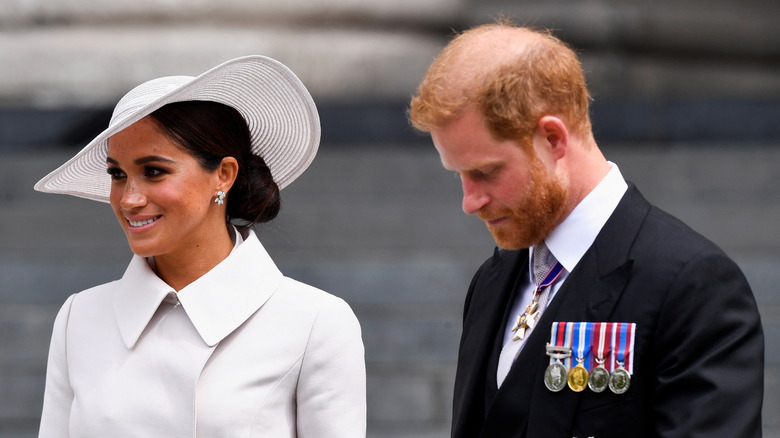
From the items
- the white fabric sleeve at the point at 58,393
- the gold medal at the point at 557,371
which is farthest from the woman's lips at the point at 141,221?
the gold medal at the point at 557,371

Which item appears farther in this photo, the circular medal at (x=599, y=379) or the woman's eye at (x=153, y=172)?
the woman's eye at (x=153, y=172)

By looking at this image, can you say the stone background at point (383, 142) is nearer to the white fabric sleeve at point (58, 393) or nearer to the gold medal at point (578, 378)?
the white fabric sleeve at point (58, 393)

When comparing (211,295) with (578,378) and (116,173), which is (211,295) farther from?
(578,378)

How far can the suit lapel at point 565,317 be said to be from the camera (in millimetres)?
2734

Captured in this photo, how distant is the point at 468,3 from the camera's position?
26.9 feet

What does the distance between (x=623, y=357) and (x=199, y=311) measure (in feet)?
3.54

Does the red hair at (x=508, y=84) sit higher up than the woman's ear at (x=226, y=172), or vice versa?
the red hair at (x=508, y=84)

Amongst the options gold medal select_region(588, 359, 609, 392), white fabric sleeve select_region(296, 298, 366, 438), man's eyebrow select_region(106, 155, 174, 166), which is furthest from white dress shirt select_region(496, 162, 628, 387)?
man's eyebrow select_region(106, 155, 174, 166)

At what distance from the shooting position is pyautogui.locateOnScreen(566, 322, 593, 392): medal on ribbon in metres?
2.73

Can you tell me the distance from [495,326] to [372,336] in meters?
3.47

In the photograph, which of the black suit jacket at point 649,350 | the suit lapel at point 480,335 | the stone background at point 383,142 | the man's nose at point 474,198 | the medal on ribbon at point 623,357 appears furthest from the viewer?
the stone background at point 383,142

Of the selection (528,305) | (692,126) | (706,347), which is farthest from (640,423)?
(692,126)

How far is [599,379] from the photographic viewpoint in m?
2.70

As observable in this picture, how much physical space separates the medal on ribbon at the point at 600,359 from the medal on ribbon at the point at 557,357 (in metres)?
0.06
